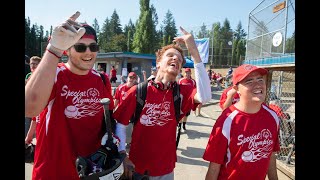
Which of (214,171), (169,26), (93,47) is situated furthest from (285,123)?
(169,26)

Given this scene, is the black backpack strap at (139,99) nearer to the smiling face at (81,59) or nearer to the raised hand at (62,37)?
the smiling face at (81,59)

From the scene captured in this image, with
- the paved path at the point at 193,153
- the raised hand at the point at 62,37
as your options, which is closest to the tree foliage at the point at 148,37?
the paved path at the point at 193,153

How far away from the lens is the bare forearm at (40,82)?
1526 millimetres

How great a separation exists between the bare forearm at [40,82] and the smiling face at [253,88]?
180cm

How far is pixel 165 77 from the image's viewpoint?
2859 millimetres

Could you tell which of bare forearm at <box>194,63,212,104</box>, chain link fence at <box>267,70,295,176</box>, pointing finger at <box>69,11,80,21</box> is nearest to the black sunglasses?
pointing finger at <box>69,11,80,21</box>

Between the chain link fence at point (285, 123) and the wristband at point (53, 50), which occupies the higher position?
the wristband at point (53, 50)

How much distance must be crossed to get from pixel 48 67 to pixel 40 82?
10cm

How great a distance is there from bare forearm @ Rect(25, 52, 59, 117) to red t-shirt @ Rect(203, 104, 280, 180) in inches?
61.4

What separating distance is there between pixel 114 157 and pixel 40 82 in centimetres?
80
